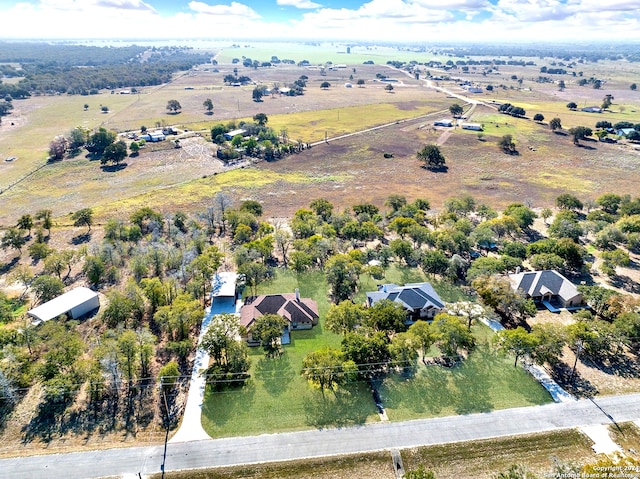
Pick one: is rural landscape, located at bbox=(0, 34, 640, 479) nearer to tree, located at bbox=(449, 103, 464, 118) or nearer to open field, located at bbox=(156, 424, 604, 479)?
open field, located at bbox=(156, 424, 604, 479)

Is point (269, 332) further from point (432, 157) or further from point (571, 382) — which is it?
point (432, 157)

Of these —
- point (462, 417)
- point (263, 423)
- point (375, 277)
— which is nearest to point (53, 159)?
point (375, 277)

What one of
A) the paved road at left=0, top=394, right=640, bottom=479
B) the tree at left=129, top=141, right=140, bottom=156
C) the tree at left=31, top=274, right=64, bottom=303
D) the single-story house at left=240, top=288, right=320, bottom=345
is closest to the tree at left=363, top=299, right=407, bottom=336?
the single-story house at left=240, top=288, right=320, bottom=345

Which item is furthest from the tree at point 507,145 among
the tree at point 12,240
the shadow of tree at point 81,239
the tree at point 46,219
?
the tree at point 12,240

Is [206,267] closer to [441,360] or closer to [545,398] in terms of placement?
[441,360]

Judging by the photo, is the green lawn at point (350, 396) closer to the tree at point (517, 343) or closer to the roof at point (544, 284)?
the tree at point (517, 343)

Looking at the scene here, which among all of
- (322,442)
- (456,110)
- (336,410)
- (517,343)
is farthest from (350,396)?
(456,110)
